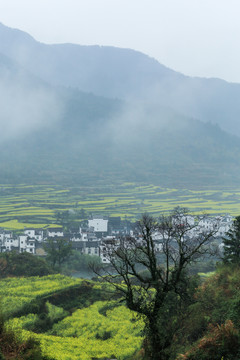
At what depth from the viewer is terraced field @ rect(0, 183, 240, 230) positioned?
233ft

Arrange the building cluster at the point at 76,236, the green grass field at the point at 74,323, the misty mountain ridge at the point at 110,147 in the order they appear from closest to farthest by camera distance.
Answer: the green grass field at the point at 74,323
the building cluster at the point at 76,236
the misty mountain ridge at the point at 110,147

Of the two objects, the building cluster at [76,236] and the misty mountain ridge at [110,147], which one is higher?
the misty mountain ridge at [110,147]

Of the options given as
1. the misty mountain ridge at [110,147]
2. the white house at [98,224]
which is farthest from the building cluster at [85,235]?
the misty mountain ridge at [110,147]

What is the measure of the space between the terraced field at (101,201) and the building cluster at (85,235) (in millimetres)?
5871

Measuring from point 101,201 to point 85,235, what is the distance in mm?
32694

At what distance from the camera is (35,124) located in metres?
181

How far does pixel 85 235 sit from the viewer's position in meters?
55.2

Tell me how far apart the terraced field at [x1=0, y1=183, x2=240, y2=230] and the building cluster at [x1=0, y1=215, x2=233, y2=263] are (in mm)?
5871

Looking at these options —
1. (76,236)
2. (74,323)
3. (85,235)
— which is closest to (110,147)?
(85,235)

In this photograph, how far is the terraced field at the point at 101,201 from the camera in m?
71.1

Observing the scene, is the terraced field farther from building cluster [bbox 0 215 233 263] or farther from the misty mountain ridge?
the misty mountain ridge

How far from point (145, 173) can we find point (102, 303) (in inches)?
4117

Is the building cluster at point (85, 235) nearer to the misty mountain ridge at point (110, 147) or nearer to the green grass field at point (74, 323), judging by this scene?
the green grass field at point (74, 323)

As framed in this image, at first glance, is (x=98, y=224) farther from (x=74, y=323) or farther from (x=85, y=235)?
(x=74, y=323)
